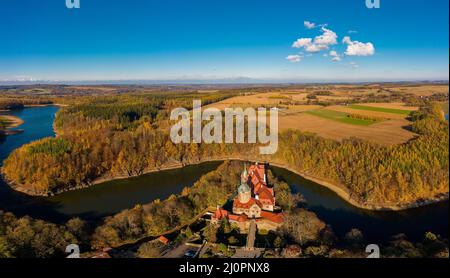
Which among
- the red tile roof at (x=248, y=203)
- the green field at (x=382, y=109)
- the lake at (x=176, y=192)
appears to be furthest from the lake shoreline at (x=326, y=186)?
the green field at (x=382, y=109)

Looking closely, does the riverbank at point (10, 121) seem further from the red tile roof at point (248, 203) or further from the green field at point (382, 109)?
the green field at point (382, 109)

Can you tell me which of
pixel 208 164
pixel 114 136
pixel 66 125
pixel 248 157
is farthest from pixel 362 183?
pixel 66 125

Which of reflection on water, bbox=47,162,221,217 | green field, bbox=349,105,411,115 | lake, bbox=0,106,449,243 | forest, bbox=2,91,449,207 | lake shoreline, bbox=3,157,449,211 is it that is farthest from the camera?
green field, bbox=349,105,411,115

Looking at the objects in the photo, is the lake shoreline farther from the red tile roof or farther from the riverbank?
the red tile roof

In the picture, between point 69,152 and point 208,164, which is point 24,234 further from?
point 208,164
